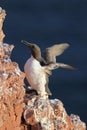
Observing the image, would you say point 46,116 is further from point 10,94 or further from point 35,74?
point 35,74

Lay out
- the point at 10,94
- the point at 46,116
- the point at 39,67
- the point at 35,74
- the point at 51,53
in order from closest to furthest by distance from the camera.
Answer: the point at 10,94, the point at 46,116, the point at 39,67, the point at 35,74, the point at 51,53

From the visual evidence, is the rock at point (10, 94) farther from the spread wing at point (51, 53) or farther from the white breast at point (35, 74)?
the spread wing at point (51, 53)

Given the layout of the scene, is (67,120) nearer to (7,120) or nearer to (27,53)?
(7,120)

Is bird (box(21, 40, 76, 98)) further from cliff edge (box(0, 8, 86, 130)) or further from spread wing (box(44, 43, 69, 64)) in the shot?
cliff edge (box(0, 8, 86, 130))

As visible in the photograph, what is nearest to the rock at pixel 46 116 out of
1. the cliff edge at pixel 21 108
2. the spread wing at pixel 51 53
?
the cliff edge at pixel 21 108

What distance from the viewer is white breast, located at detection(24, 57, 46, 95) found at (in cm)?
1185

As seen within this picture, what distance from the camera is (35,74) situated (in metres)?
12.1

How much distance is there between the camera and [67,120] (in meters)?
10.3

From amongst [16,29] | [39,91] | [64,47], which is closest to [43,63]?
[39,91]

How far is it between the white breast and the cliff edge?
117 centimetres

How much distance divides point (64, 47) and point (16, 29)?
16.3 m

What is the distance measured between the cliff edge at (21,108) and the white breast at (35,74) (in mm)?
1168

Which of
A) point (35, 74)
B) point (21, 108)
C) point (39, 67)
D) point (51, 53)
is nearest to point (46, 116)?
point (21, 108)

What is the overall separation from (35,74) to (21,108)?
245cm
